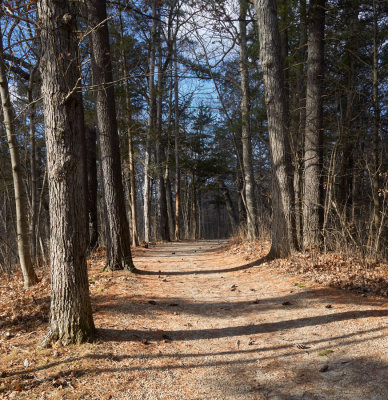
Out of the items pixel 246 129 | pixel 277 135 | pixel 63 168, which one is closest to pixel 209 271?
pixel 277 135

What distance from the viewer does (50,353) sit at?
126 inches

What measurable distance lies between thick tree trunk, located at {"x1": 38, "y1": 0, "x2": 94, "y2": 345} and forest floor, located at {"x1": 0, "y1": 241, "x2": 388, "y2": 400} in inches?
13.1

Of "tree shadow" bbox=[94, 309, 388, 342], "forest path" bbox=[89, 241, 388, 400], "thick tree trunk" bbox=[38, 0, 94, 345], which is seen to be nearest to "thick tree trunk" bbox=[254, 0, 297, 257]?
"forest path" bbox=[89, 241, 388, 400]

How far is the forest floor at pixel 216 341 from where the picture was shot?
8.84ft

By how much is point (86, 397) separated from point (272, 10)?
25.9 ft

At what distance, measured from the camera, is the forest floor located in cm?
269

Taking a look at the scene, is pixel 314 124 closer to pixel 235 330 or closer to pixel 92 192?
pixel 235 330

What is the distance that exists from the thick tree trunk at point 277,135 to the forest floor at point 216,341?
103 cm

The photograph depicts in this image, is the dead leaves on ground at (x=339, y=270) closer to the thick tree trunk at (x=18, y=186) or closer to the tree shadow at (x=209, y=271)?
the tree shadow at (x=209, y=271)

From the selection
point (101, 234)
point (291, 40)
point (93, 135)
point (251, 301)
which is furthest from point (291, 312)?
point (291, 40)

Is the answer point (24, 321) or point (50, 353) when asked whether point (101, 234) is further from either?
point (50, 353)

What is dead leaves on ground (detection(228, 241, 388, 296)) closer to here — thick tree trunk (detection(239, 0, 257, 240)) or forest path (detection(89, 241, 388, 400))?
forest path (detection(89, 241, 388, 400))

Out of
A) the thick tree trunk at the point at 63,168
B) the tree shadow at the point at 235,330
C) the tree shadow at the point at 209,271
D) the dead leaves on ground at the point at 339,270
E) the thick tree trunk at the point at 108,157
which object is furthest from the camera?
the tree shadow at the point at 209,271

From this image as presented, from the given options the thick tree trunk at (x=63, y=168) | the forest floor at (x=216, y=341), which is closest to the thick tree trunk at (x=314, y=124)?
the forest floor at (x=216, y=341)
